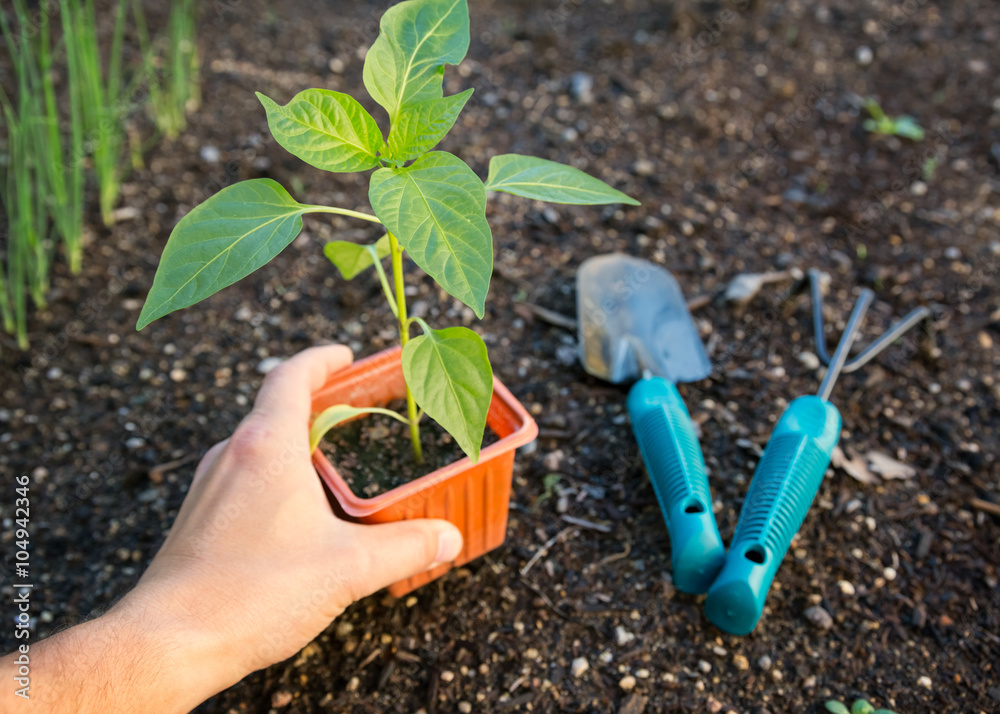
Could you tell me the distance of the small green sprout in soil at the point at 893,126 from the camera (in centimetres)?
236

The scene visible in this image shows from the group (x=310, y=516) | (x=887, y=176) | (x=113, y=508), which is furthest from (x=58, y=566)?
(x=887, y=176)

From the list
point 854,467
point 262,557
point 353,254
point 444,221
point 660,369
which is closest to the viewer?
point 444,221

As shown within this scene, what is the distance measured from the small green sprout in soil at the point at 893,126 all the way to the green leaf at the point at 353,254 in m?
1.90

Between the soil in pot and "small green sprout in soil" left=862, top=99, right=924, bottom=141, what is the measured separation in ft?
6.02

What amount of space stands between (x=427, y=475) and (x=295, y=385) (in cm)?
26

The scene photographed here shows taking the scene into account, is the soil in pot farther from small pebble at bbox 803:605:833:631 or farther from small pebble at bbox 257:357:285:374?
small pebble at bbox 803:605:833:631

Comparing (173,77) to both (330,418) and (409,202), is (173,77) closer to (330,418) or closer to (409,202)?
(330,418)

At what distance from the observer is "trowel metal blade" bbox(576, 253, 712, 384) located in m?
1.69

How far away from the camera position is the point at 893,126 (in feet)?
7.77

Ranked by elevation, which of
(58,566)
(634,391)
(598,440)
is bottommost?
(58,566)

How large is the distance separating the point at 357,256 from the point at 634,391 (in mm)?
620

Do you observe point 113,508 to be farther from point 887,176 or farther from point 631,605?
point 887,176

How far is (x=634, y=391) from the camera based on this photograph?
148 cm

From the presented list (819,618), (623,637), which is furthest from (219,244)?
(819,618)
